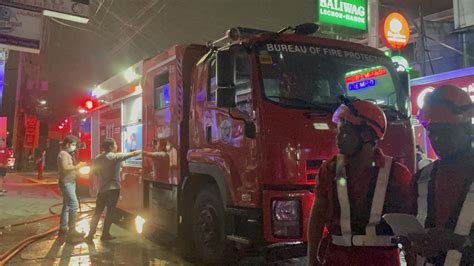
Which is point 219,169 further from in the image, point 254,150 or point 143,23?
point 143,23

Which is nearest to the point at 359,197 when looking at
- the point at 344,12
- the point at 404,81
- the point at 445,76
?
the point at 404,81

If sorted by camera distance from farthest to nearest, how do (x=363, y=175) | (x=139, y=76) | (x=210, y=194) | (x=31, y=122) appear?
(x=31, y=122), (x=139, y=76), (x=210, y=194), (x=363, y=175)

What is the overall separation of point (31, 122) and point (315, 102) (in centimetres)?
3254

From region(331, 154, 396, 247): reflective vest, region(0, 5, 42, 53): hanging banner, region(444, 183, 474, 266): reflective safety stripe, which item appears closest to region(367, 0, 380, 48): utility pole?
region(0, 5, 42, 53): hanging banner

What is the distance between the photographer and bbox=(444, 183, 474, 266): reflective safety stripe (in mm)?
1808

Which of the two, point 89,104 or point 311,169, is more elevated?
point 89,104

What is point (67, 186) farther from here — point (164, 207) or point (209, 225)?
point (209, 225)

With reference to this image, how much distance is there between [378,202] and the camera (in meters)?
2.25

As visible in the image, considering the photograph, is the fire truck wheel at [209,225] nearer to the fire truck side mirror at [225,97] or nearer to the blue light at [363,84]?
the fire truck side mirror at [225,97]

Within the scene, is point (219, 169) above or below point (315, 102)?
below

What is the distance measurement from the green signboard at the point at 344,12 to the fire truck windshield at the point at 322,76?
8.39 meters

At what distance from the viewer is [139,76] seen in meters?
7.41

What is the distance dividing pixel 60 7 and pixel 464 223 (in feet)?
30.9

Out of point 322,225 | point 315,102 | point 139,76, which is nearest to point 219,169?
point 315,102
